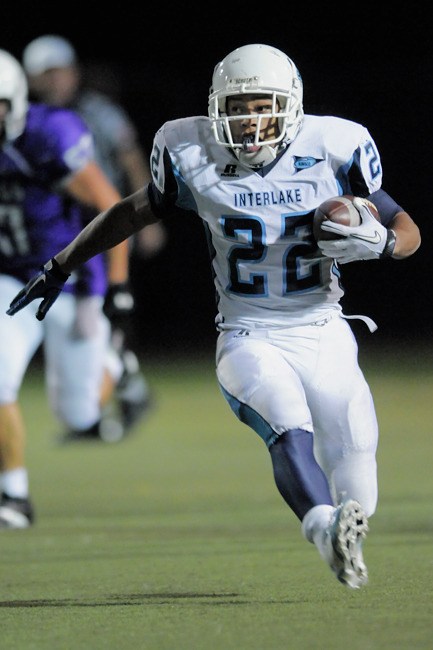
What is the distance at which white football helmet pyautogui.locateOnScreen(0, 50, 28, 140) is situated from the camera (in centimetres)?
602

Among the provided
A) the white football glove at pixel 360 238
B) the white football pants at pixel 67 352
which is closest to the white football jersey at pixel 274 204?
the white football glove at pixel 360 238

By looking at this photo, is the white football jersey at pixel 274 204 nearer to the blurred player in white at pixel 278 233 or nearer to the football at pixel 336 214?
the blurred player in white at pixel 278 233

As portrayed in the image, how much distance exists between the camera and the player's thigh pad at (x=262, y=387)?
4.09 m

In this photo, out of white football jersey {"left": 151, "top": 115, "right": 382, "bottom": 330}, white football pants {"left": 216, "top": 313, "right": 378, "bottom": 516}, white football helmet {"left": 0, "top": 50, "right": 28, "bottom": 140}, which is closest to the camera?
white football pants {"left": 216, "top": 313, "right": 378, "bottom": 516}

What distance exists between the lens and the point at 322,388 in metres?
4.27

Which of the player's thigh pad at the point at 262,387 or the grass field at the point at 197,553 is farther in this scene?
the player's thigh pad at the point at 262,387

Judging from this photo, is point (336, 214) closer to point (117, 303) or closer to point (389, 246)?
point (389, 246)

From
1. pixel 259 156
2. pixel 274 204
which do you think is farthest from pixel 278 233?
pixel 259 156

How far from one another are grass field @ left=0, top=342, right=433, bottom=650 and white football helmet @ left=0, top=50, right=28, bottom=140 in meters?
1.63

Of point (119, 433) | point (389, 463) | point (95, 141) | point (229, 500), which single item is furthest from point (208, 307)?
point (229, 500)

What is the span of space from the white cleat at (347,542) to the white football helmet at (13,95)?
2.85 metres

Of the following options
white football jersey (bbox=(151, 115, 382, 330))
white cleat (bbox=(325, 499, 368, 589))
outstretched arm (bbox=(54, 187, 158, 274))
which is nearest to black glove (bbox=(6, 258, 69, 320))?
outstretched arm (bbox=(54, 187, 158, 274))

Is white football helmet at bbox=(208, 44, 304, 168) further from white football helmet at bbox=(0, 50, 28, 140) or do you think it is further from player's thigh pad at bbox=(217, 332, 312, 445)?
white football helmet at bbox=(0, 50, 28, 140)

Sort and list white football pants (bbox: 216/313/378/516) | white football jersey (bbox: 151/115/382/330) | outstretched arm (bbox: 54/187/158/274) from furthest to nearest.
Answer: outstretched arm (bbox: 54/187/158/274), white football jersey (bbox: 151/115/382/330), white football pants (bbox: 216/313/378/516)
